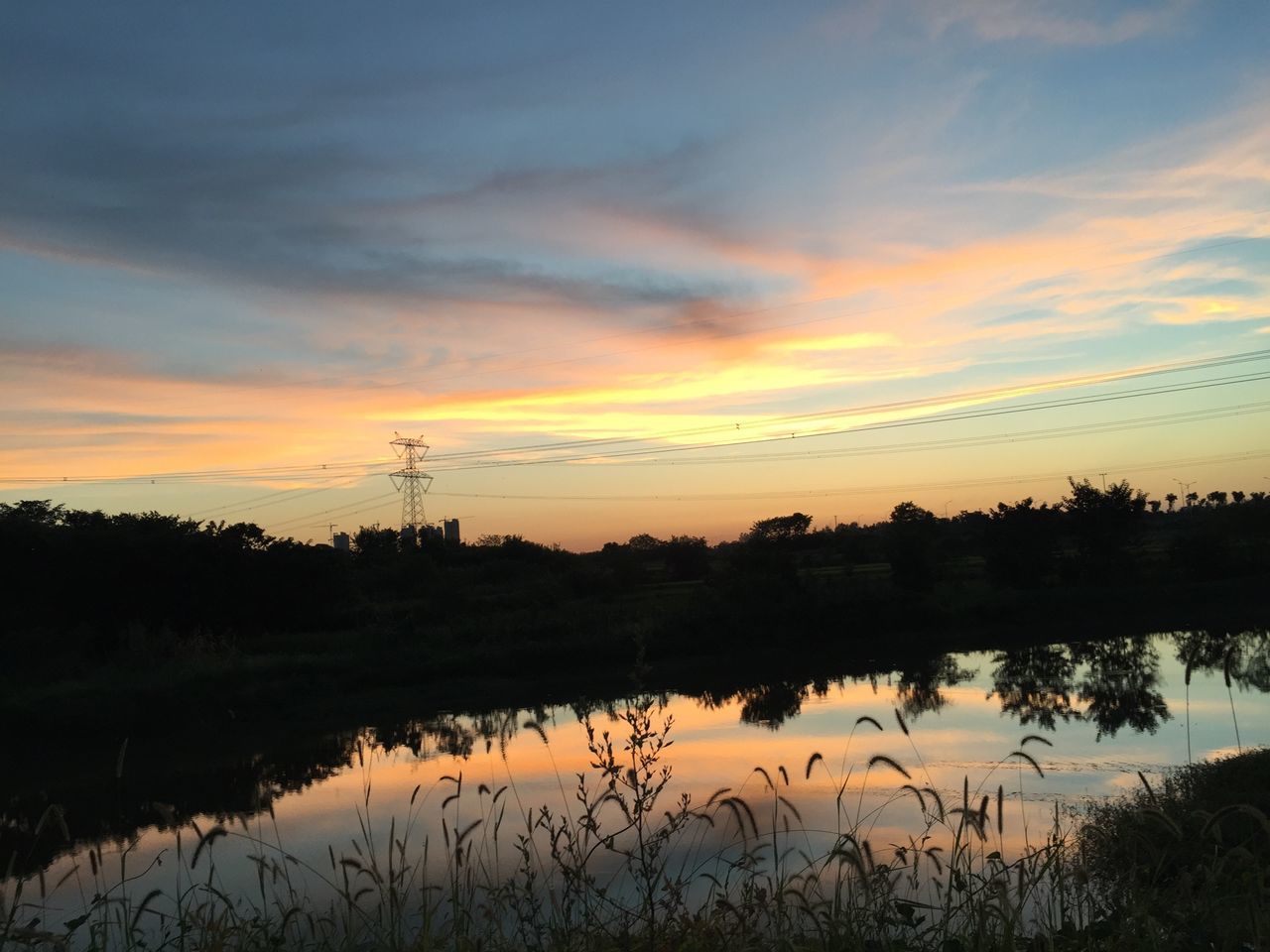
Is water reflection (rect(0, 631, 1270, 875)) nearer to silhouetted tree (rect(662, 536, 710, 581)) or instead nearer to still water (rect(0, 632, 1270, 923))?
still water (rect(0, 632, 1270, 923))

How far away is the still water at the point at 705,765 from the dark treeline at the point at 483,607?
423cm

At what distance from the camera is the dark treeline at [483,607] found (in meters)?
28.6

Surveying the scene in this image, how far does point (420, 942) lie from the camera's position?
13.2ft

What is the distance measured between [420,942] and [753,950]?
1.34 metres

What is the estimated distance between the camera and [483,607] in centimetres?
4022

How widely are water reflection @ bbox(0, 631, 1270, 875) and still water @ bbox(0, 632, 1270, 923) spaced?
3.4 inches

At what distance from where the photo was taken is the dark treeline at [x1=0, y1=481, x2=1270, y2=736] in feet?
93.8

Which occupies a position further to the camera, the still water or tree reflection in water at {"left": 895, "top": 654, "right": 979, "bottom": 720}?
tree reflection in water at {"left": 895, "top": 654, "right": 979, "bottom": 720}

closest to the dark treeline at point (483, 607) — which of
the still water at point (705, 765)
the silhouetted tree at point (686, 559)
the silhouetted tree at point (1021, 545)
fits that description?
the silhouetted tree at point (1021, 545)

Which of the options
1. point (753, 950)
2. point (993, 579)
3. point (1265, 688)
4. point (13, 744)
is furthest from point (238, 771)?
point (993, 579)

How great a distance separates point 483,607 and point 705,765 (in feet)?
81.0

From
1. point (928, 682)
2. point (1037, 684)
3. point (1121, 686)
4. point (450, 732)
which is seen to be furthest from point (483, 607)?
point (1121, 686)

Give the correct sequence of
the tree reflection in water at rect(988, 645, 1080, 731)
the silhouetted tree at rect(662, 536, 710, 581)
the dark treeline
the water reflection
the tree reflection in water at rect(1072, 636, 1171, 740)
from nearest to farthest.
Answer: the water reflection
the tree reflection in water at rect(1072, 636, 1171, 740)
the tree reflection in water at rect(988, 645, 1080, 731)
the dark treeline
the silhouetted tree at rect(662, 536, 710, 581)

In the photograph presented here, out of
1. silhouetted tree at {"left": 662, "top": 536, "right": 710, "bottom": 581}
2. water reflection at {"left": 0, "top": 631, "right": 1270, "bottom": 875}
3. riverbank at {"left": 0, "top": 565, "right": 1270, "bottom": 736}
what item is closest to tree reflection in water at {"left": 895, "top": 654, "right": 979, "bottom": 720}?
water reflection at {"left": 0, "top": 631, "right": 1270, "bottom": 875}
